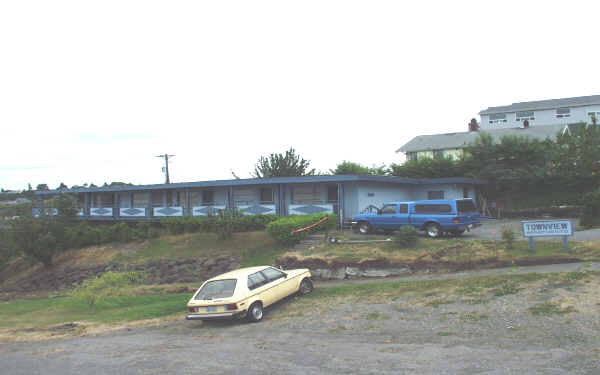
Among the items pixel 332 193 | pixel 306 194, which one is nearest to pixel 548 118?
pixel 332 193

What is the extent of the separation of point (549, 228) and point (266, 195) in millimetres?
17119

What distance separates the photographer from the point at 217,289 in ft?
39.3

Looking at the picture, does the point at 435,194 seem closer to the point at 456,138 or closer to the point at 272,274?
the point at 272,274

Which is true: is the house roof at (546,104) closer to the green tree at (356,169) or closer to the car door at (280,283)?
the green tree at (356,169)

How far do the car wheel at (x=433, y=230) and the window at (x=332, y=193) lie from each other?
23.7 feet

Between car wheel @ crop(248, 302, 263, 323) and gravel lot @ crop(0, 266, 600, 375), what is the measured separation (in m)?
0.19

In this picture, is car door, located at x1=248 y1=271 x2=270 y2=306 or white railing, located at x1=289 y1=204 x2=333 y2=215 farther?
white railing, located at x1=289 y1=204 x2=333 y2=215

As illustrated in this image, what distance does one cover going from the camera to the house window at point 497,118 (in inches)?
2463

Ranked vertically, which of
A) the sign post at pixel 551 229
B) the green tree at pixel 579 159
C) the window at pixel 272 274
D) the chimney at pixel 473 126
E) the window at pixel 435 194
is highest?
the chimney at pixel 473 126

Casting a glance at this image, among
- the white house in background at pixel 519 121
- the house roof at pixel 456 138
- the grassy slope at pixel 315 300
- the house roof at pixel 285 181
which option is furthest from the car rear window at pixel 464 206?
the house roof at pixel 456 138

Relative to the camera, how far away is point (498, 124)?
6262cm

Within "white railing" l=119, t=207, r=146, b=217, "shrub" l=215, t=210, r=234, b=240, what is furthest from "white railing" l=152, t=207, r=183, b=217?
"shrub" l=215, t=210, r=234, b=240

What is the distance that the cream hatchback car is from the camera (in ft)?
37.3

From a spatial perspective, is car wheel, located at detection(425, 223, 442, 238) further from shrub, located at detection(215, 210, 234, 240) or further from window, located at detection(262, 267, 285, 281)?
shrub, located at detection(215, 210, 234, 240)
